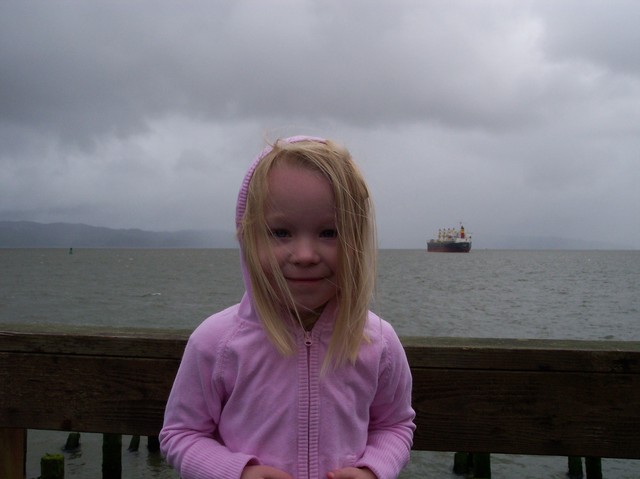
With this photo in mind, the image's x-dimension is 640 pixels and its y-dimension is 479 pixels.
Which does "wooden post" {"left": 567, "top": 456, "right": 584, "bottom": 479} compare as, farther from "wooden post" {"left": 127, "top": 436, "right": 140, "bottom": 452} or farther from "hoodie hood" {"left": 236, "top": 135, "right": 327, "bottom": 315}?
"hoodie hood" {"left": 236, "top": 135, "right": 327, "bottom": 315}

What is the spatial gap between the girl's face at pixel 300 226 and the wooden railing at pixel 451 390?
687 millimetres

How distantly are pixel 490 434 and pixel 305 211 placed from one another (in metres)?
1.15

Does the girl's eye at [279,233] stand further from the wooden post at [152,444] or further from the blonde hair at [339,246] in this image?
the wooden post at [152,444]

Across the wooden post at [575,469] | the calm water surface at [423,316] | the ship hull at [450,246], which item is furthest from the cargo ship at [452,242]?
the wooden post at [575,469]

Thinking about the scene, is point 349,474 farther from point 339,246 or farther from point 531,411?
point 531,411

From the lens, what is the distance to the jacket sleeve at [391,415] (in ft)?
5.50

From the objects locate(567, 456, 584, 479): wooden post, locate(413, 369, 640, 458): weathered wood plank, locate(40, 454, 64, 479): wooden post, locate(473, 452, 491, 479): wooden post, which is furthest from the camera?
locate(567, 456, 584, 479): wooden post

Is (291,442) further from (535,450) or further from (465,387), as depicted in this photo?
(535,450)

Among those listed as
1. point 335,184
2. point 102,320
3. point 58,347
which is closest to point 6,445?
point 58,347

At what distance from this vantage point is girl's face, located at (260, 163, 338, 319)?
158 cm

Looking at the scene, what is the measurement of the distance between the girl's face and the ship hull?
152 meters

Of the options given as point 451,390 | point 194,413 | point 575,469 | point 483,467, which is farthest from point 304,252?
point 575,469

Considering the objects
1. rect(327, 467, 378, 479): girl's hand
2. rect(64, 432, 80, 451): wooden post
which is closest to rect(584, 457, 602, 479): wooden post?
rect(327, 467, 378, 479): girl's hand

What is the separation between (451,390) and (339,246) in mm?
845
